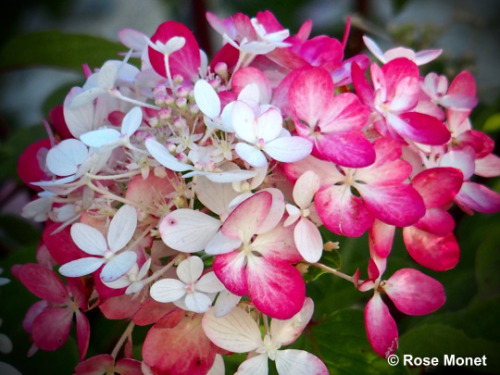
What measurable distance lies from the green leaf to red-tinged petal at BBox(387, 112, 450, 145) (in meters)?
0.44

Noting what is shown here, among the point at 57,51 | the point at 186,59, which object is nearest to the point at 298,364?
the point at 186,59

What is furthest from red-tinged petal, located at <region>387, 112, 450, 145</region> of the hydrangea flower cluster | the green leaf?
the green leaf

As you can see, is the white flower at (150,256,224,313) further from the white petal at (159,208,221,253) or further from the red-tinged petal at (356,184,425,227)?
the red-tinged petal at (356,184,425,227)

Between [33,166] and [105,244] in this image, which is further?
[33,166]

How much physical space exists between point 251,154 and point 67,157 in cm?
14

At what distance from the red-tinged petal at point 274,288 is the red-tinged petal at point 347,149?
3.1 inches

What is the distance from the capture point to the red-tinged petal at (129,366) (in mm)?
417

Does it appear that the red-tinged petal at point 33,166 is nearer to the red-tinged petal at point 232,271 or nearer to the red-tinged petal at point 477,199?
the red-tinged petal at point 232,271

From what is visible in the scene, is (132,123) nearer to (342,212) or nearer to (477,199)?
(342,212)

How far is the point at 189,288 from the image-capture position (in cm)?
38

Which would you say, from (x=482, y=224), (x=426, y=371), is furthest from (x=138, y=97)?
(x=482, y=224)

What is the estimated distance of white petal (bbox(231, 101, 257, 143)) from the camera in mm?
373

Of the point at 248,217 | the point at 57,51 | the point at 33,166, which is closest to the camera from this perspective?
the point at 248,217

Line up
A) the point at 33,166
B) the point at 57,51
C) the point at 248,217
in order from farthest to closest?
the point at 57,51 < the point at 33,166 < the point at 248,217
